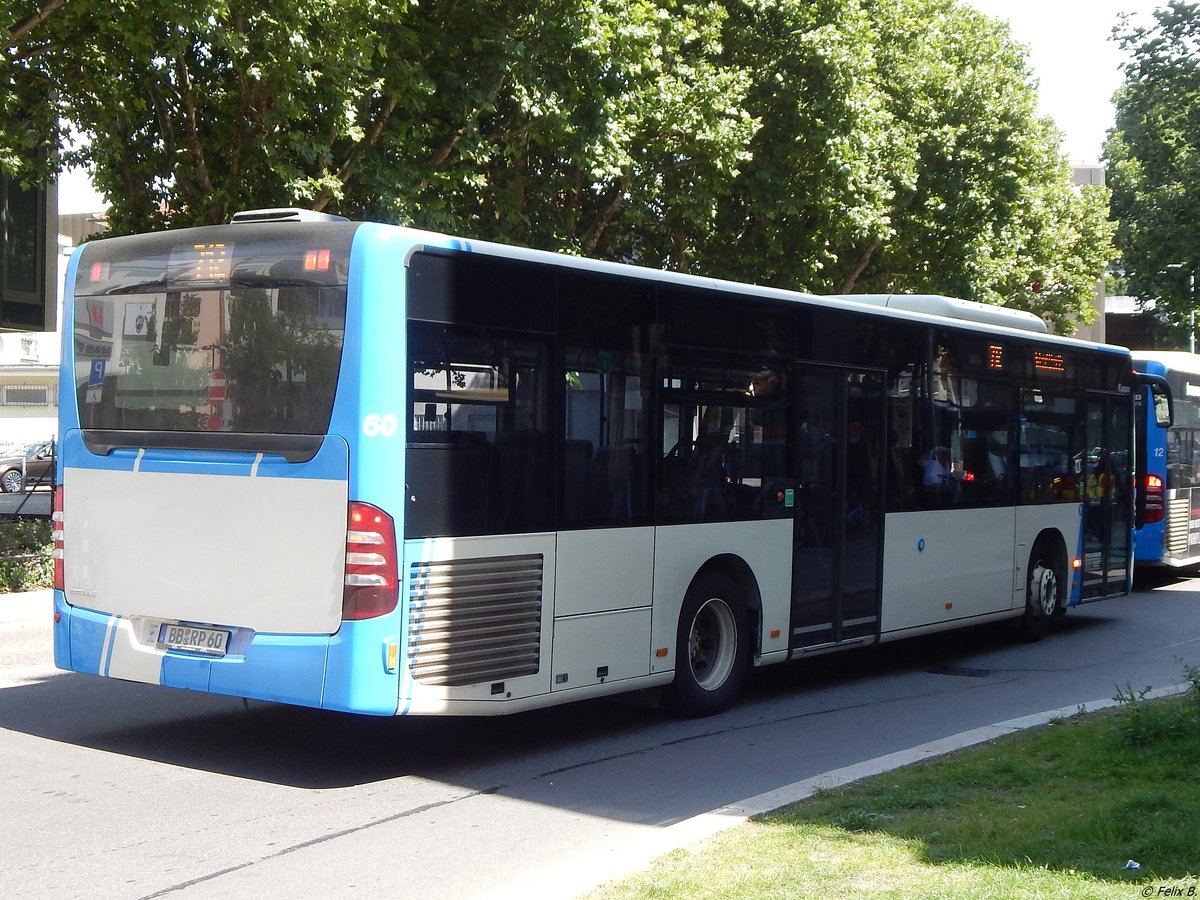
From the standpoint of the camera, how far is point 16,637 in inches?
522

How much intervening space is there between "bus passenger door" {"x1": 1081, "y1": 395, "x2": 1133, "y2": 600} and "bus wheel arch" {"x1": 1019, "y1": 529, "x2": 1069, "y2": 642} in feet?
1.63

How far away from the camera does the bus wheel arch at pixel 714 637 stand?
9.55 metres

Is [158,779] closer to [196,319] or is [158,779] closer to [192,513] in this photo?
[192,513]

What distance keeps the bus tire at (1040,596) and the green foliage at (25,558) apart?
1126 centimetres

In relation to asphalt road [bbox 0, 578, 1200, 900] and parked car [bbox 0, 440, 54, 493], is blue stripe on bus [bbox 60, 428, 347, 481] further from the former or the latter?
parked car [bbox 0, 440, 54, 493]

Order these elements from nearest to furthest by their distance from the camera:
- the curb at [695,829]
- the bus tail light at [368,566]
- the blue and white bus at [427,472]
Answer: the curb at [695,829]
the bus tail light at [368,566]
the blue and white bus at [427,472]

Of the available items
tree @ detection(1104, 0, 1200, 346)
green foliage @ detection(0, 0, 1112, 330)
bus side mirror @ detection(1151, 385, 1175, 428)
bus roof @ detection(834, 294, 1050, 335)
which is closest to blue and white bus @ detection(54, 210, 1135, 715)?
bus roof @ detection(834, 294, 1050, 335)

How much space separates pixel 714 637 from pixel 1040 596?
Answer: 5771 mm

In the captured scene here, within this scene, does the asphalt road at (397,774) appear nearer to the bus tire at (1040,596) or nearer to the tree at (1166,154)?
the bus tire at (1040,596)

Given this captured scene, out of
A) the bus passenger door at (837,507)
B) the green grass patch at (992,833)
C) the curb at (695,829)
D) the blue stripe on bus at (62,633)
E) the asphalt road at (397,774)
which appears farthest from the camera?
the bus passenger door at (837,507)

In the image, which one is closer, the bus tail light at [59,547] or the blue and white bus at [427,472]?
the blue and white bus at [427,472]

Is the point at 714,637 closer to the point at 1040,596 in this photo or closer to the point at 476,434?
the point at 476,434

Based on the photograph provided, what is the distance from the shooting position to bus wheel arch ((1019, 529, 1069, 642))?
46.6 ft

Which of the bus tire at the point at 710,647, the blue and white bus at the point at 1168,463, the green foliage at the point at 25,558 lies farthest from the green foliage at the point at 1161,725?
the green foliage at the point at 25,558
